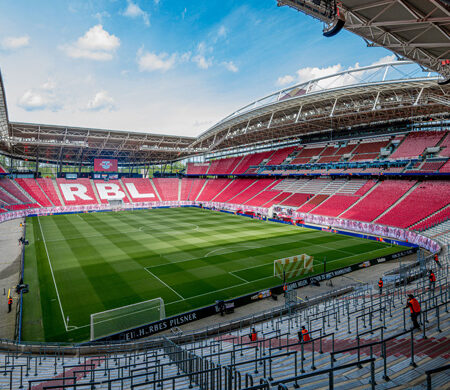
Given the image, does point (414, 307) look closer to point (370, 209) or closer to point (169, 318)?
point (169, 318)

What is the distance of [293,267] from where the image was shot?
21875 mm

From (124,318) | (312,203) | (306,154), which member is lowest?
(124,318)

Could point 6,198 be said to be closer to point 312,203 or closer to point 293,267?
point 293,267

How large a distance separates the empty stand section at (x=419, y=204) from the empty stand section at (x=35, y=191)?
5555cm

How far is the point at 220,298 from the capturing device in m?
17.8

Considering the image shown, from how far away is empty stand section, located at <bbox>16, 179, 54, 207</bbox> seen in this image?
53.6 metres

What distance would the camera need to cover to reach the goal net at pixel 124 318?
1355cm

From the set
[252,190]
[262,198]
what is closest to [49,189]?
[252,190]

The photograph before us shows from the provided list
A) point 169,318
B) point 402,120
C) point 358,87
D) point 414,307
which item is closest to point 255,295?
point 169,318

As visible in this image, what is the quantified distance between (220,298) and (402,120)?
44667mm

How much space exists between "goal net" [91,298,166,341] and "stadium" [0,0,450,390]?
8 centimetres

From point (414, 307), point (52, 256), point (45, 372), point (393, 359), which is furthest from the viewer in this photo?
point (52, 256)

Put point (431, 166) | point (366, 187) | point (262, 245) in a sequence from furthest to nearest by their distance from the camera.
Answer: point (366, 187) → point (431, 166) → point (262, 245)

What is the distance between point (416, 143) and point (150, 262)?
41294 mm
